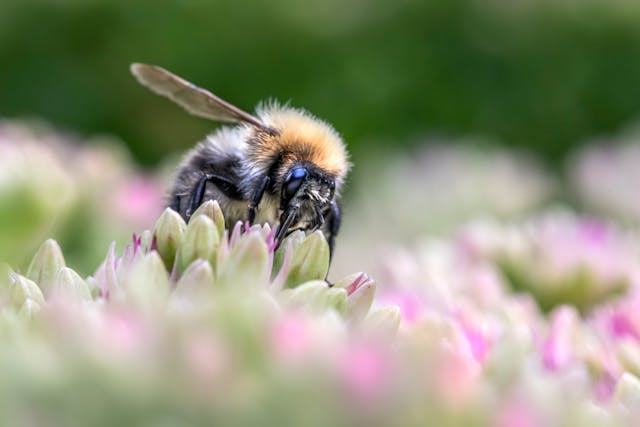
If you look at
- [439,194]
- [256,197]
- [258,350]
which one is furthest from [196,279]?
[439,194]

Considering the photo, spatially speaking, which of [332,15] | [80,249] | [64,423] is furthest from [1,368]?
[332,15]

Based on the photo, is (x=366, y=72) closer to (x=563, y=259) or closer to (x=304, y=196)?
(x=563, y=259)

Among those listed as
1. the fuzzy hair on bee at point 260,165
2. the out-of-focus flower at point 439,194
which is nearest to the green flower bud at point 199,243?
the fuzzy hair on bee at point 260,165

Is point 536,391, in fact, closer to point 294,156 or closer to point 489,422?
point 489,422

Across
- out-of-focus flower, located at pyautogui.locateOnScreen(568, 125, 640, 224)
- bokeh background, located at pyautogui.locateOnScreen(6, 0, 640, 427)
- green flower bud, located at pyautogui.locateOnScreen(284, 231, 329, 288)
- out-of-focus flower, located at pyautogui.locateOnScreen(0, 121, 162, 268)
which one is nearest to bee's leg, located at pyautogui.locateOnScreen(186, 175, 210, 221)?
bokeh background, located at pyautogui.locateOnScreen(6, 0, 640, 427)

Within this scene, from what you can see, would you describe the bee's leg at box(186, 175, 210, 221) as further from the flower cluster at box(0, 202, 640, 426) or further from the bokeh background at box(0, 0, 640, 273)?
the bokeh background at box(0, 0, 640, 273)

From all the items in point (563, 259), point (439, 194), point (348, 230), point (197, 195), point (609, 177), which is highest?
point (609, 177)
